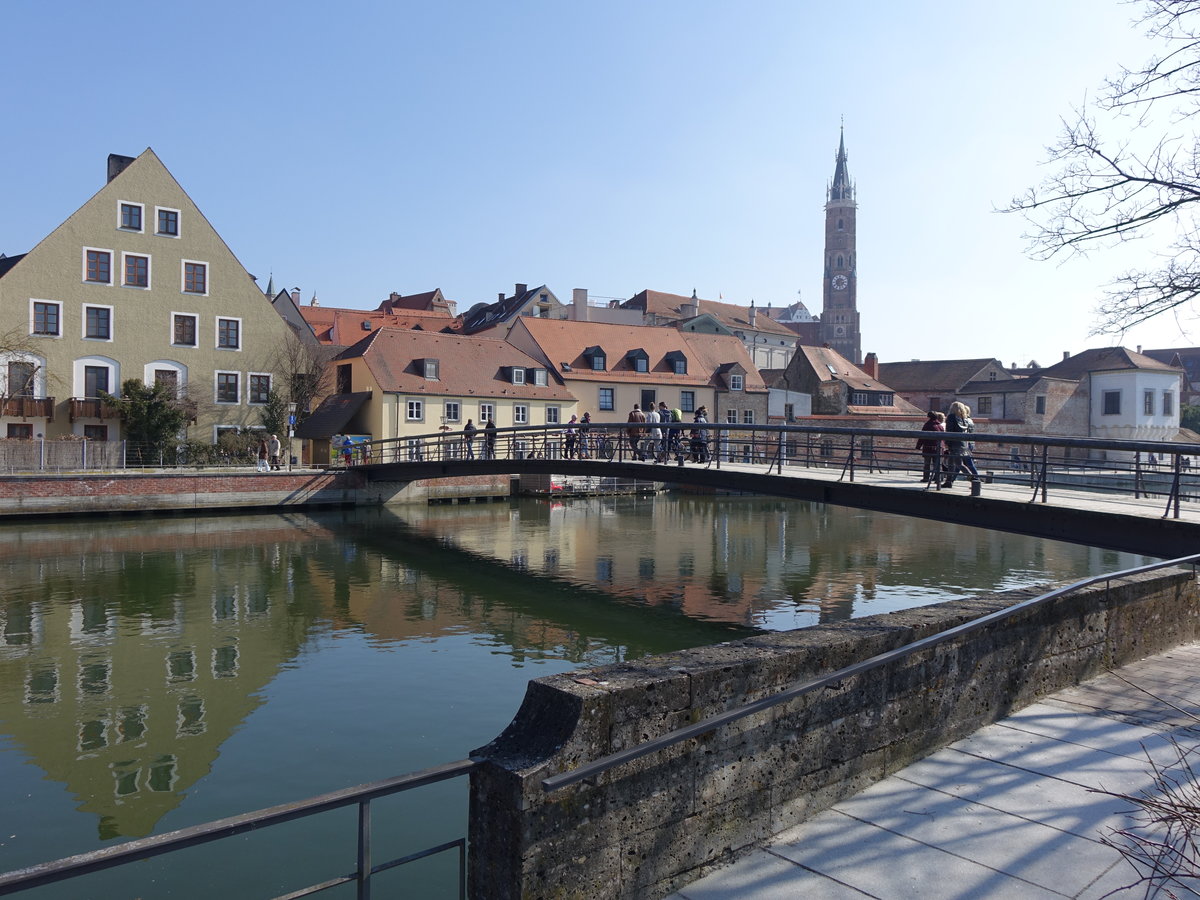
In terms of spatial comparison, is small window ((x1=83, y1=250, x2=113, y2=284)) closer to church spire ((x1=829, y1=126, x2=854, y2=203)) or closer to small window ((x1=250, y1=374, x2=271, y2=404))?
small window ((x1=250, y1=374, x2=271, y2=404))

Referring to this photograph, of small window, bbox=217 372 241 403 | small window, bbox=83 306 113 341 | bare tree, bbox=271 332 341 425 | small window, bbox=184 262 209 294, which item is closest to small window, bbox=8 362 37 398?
small window, bbox=83 306 113 341

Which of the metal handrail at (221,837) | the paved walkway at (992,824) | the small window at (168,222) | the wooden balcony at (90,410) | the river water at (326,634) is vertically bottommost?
the river water at (326,634)

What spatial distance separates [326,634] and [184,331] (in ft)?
94.2

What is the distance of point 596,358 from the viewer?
5334cm

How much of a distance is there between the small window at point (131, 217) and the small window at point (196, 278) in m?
2.36

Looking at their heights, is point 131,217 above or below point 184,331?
above

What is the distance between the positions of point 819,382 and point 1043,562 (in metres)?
36.7

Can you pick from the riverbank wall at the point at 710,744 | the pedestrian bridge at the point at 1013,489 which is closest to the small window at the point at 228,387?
the pedestrian bridge at the point at 1013,489

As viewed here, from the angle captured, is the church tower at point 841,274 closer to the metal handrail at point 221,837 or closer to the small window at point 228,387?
the small window at point 228,387

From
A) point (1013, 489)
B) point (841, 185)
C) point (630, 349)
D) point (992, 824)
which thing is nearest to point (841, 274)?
point (841, 185)

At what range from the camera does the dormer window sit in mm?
53219

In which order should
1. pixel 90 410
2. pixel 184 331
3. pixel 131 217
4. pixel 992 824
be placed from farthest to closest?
pixel 184 331 → pixel 131 217 → pixel 90 410 → pixel 992 824

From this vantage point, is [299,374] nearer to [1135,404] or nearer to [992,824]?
[992,824]

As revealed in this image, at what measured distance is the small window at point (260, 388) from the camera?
42.1 m
